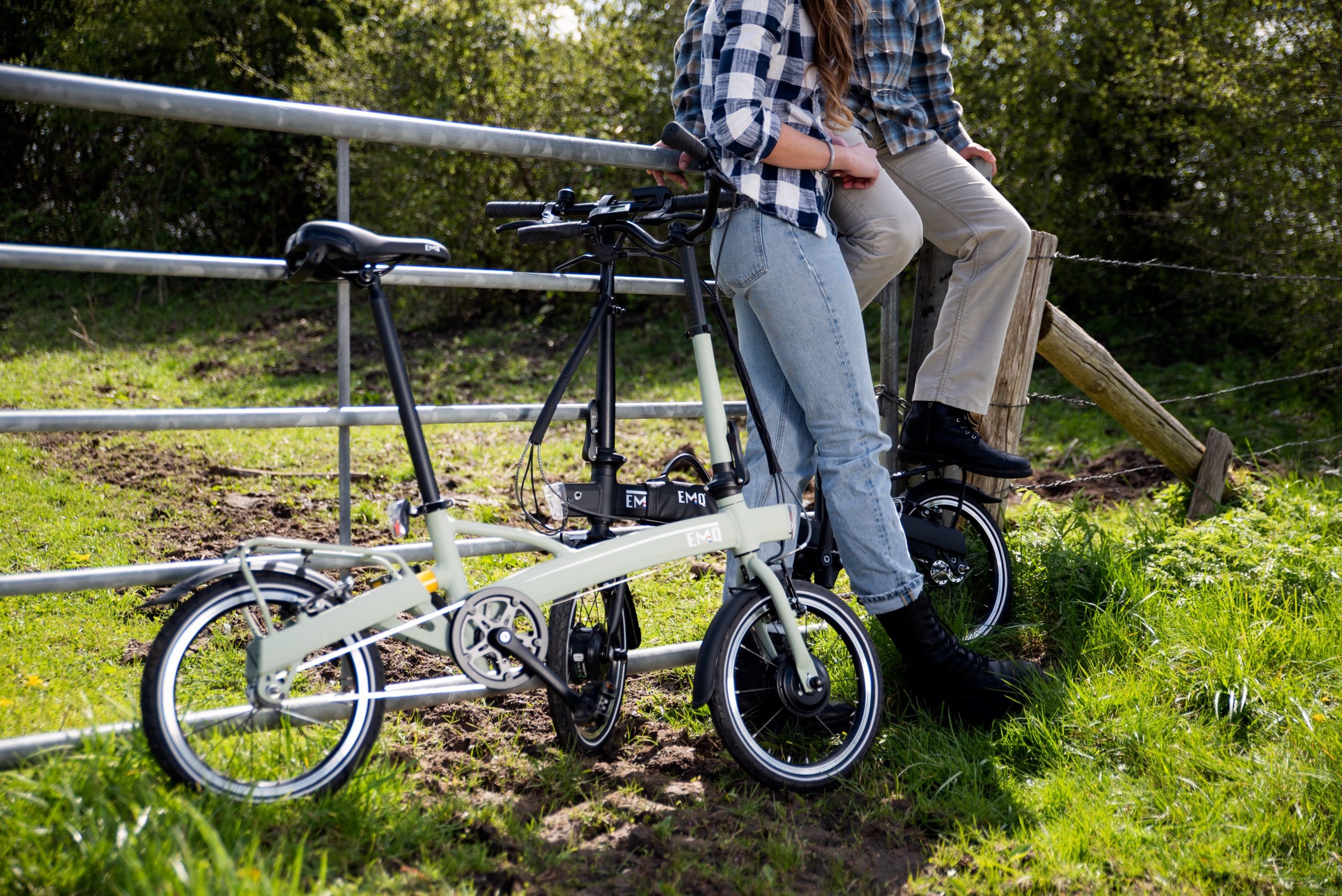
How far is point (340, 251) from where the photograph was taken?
2.02 m

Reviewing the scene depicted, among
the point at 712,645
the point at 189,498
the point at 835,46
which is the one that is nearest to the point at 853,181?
the point at 835,46

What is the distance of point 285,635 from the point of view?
2.00 metres

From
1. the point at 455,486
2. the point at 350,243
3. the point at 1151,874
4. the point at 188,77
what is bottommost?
the point at 1151,874

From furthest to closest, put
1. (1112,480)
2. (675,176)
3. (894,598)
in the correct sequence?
(1112,480) < (675,176) < (894,598)

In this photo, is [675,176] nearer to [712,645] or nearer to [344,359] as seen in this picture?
[344,359]

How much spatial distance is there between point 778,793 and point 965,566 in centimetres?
114

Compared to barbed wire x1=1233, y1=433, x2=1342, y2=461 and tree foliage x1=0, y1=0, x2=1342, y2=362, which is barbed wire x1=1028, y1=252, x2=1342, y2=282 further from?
barbed wire x1=1233, y1=433, x2=1342, y2=461

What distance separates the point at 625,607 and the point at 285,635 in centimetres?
84

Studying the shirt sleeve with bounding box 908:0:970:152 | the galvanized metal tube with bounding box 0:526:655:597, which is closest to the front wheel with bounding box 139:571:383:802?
the galvanized metal tube with bounding box 0:526:655:597

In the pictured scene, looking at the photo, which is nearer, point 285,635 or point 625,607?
point 285,635

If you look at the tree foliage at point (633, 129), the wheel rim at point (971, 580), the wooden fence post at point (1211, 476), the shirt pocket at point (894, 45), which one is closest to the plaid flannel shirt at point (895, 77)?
the shirt pocket at point (894, 45)

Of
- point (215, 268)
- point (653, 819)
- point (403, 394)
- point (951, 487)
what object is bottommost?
point (653, 819)

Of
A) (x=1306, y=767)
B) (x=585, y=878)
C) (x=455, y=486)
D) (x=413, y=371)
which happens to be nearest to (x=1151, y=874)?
(x=1306, y=767)

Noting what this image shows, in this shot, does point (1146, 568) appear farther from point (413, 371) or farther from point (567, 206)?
point (413, 371)
